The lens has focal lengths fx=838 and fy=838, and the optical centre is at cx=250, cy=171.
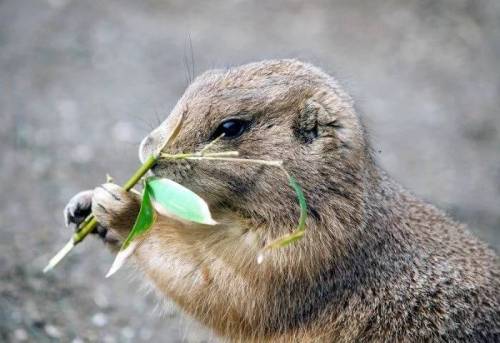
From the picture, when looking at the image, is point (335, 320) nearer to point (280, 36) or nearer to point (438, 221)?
point (438, 221)

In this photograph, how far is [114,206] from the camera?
15.4 ft

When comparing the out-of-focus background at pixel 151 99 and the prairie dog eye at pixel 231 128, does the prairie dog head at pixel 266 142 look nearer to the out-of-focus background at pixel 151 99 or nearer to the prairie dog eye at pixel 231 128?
the prairie dog eye at pixel 231 128

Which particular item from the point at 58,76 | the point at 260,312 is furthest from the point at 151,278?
the point at 58,76

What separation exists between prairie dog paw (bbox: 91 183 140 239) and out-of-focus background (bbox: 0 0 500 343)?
1.89 metres

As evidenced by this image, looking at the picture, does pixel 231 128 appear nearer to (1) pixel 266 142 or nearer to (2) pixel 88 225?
(1) pixel 266 142

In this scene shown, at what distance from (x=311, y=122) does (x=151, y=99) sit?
17.7ft

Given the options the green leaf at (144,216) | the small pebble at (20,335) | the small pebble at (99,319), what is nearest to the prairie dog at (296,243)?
the green leaf at (144,216)

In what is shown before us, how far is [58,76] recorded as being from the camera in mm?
9883

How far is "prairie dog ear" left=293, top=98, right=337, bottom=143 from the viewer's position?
15.6 ft

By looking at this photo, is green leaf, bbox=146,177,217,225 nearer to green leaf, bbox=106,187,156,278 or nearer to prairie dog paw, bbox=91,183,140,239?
green leaf, bbox=106,187,156,278

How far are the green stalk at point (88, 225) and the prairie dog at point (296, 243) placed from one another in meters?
0.07

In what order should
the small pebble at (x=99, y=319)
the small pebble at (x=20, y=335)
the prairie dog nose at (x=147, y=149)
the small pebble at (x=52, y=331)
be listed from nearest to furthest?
the prairie dog nose at (x=147, y=149), the small pebble at (x=20, y=335), the small pebble at (x=52, y=331), the small pebble at (x=99, y=319)

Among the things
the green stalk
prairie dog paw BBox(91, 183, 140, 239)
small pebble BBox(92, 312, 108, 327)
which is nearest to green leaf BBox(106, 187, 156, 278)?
the green stalk

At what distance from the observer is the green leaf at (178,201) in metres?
3.93
